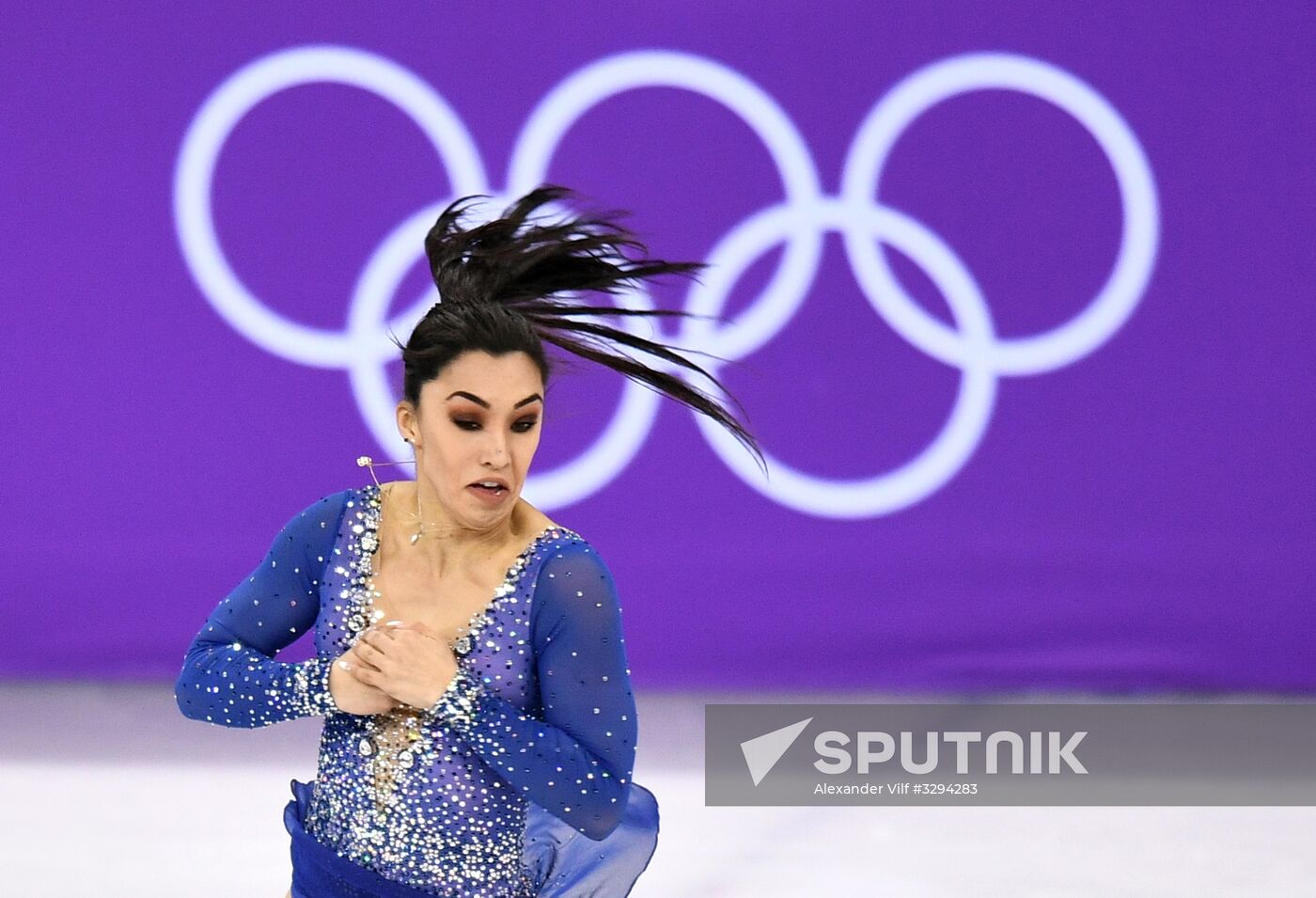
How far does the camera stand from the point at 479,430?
229 cm

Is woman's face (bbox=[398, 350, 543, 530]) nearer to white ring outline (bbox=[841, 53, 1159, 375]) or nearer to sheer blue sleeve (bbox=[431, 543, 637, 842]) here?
sheer blue sleeve (bbox=[431, 543, 637, 842])

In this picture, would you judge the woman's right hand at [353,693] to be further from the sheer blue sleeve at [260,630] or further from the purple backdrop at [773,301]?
the purple backdrop at [773,301]

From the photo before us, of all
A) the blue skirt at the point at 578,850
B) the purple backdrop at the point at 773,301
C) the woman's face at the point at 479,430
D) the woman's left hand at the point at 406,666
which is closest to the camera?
the woman's left hand at the point at 406,666

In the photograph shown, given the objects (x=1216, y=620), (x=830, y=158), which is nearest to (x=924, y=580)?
(x=1216, y=620)

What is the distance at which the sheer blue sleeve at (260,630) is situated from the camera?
2305 millimetres

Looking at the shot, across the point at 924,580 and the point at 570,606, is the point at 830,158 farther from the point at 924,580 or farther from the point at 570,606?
the point at 570,606

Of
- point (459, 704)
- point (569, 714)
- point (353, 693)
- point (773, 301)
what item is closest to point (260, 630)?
point (353, 693)

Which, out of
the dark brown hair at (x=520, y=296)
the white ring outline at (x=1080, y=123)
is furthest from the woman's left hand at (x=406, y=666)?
the white ring outline at (x=1080, y=123)

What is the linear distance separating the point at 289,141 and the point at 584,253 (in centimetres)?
364

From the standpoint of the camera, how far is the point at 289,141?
593 centimetres

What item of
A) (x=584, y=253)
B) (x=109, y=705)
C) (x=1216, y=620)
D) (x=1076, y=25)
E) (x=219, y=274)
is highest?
(x=1076, y=25)

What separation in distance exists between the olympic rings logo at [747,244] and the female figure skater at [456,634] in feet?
11.3

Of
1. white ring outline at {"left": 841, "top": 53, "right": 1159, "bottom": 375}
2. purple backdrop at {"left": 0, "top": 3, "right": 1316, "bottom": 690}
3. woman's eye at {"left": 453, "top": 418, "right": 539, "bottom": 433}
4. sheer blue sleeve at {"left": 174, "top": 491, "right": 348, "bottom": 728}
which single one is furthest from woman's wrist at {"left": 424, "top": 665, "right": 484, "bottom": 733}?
white ring outline at {"left": 841, "top": 53, "right": 1159, "bottom": 375}

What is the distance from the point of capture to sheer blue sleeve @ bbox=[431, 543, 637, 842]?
2170 millimetres
